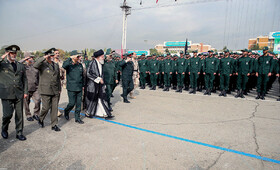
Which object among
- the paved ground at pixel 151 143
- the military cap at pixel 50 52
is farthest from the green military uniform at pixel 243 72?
the military cap at pixel 50 52

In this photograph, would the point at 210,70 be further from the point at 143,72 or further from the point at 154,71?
the point at 143,72

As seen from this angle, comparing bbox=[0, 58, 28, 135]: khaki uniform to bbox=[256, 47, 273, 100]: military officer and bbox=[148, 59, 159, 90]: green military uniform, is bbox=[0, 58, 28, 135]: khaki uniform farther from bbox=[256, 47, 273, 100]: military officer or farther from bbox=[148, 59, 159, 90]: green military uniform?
bbox=[256, 47, 273, 100]: military officer

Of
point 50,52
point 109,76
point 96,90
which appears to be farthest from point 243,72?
point 50,52

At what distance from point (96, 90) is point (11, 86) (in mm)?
2002

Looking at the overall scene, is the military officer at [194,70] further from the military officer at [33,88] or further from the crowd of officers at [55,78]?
the military officer at [33,88]

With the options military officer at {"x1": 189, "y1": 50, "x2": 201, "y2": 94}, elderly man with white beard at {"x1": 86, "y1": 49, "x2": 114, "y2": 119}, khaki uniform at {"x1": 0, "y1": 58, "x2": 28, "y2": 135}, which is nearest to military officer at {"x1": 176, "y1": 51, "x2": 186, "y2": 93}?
military officer at {"x1": 189, "y1": 50, "x2": 201, "y2": 94}

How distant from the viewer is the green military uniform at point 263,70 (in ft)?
26.6

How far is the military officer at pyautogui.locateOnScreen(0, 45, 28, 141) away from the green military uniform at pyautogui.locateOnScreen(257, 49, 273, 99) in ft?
30.3

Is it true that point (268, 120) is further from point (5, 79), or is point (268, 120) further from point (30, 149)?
point (5, 79)

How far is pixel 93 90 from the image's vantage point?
4977 millimetres

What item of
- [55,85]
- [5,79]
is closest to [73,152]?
[55,85]

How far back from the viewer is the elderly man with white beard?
4.87 m

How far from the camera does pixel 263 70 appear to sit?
8.16 meters

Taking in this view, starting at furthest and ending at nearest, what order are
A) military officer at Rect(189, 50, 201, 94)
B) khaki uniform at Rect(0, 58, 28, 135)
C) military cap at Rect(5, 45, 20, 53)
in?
military officer at Rect(189, 50, 201, 94), khaki uniform at Rect(0, 58, 28, 135), military cap at Rect(5, 45, 20, 53)
